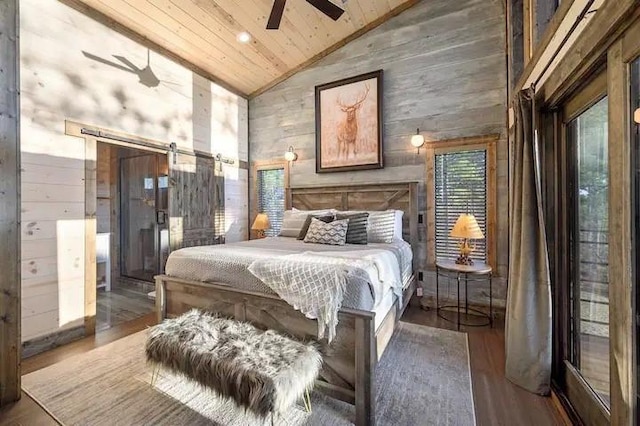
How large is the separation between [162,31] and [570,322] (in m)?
4.91

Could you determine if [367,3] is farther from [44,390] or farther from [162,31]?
[44,390]

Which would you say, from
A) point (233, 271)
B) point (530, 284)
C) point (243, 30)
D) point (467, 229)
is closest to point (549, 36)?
point (530, 284)

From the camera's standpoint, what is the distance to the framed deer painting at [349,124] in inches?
160

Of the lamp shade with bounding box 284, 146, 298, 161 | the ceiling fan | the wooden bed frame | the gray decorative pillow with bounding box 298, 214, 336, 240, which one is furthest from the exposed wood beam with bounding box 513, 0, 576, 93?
the lamp shade with bounding box 284, 146, 298, 161

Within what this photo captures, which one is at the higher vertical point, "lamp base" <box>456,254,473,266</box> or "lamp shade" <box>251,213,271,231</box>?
"lamp shade" <box>251,213,271,231</box>

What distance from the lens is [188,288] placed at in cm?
249

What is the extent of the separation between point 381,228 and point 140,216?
4104 mm

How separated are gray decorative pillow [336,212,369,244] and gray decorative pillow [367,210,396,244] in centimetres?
11

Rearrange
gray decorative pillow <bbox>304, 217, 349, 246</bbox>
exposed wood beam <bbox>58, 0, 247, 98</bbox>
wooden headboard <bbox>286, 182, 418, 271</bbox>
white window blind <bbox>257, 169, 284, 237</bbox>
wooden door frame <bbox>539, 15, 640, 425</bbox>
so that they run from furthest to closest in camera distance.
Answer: white window blind <bbox>257, 169, 284, 237</bbox> < wooden headboard <bbox>286, 182, 418, 271</bbox> < gray decorative pillow <bbox>304, 217, 349, 246</bbox> < exposed wood beam <bbox>58, 0, 247, 98</bbox> < wooden door frame <bbox>539, 15, 640, 425</bbox>

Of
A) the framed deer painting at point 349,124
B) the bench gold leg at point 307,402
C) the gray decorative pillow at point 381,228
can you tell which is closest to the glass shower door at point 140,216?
the framed deer painting at point 349,124

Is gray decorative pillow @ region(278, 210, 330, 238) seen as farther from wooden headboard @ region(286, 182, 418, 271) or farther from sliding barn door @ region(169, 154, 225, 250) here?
sliding barn door @ region(169, 154, 225, 250)

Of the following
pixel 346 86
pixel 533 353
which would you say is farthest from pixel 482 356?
pixel 346 86

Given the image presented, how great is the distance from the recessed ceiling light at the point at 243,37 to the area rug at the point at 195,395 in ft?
12.5

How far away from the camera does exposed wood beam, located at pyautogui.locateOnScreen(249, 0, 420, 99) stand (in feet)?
12.9
